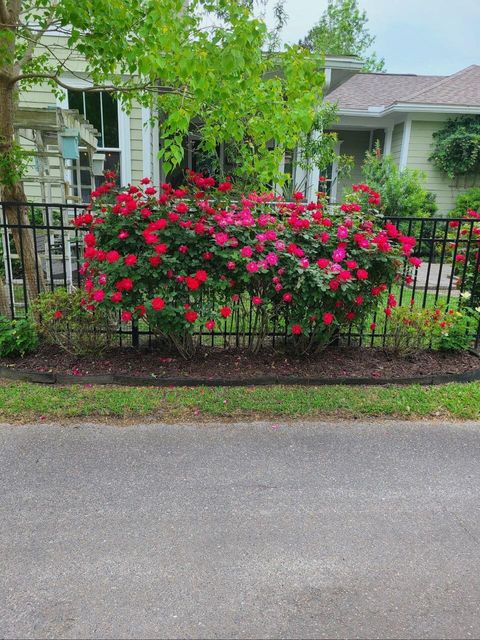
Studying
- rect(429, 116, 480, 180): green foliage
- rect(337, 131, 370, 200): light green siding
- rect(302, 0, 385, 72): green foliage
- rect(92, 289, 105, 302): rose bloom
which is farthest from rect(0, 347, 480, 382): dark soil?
rect(302, 0, 385, 72): green foliage

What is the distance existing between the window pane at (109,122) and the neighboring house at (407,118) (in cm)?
574

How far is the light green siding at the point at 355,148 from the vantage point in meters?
15.4

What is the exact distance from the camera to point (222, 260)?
3934mm

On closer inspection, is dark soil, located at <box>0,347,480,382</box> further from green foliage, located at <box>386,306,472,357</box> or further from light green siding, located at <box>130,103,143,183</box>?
light green siding, located at <box>130,103,143,183</box>

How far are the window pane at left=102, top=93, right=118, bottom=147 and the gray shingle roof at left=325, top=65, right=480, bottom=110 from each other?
5580 mm

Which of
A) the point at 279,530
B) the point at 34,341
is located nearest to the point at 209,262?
the point at 34,341

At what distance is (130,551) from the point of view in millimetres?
2305

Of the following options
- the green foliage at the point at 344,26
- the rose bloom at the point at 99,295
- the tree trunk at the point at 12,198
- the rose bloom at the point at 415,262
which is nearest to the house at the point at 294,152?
the tree trunk at the point at 12,198

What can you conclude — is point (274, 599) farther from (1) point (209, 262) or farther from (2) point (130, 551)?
(1) point (209, 262)

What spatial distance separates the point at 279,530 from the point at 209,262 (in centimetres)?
220

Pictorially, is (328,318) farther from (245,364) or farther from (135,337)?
(135,337)

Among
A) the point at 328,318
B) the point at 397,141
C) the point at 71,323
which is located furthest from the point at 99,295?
the point at 397,141

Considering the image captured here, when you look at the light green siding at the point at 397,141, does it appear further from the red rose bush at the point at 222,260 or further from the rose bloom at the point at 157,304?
the rose bloom at the point at 157,304

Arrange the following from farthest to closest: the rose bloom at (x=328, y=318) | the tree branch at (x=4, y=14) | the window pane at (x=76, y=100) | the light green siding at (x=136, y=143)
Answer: the window pane at (x=76, y=100) → the light green siding at (x=136, y=143) → the tree branch at (x=4, y=14) → the rose bloom at (x=328, y=318)
